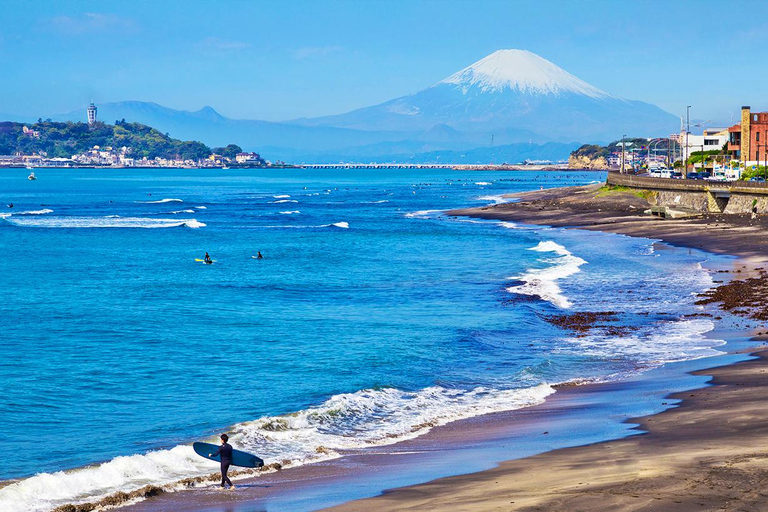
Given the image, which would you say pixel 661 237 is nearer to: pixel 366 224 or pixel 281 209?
pixel 366 224

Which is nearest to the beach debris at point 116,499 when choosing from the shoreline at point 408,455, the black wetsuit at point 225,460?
the shoreline at point 408,455

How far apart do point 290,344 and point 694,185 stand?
62.0 meters

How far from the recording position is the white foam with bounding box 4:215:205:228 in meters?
87.4

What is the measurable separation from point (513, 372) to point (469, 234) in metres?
48.9

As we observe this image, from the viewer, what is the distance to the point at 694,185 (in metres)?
80.2

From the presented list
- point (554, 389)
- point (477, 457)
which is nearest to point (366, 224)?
point (554, 389)

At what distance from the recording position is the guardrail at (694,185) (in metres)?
70.1

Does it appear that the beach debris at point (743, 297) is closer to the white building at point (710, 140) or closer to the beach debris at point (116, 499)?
the beach debris at point (116, 499)

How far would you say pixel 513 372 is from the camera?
24.0 metres

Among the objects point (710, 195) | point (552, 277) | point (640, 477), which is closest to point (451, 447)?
point (640, 477)

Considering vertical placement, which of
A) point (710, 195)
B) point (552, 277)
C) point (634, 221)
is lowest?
point (552, 277)

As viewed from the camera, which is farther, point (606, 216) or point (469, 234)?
point (606, 216)

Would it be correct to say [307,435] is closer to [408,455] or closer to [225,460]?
[408,455]

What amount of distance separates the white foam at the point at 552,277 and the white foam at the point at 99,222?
46729 millimetres
